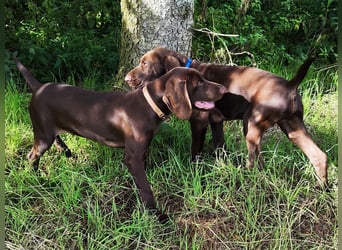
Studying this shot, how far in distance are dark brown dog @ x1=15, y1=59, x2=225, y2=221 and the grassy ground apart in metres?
0.21

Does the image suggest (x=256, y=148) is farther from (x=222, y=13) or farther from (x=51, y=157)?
(x=222, y=13)

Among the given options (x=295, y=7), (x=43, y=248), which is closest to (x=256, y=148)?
(x=43, y=248)

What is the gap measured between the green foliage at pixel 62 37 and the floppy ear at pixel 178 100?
101 inches

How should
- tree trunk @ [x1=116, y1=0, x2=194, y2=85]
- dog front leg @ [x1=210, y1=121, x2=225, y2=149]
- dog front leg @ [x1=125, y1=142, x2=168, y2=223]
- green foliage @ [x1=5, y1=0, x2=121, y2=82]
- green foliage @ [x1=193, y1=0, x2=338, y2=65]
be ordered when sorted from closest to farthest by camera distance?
dog front leg @ [x1=125, y1=142, x2=168, y2=223]
dog front leg @ [x1=210, y1=121, x2=225, y2=149]
tree trunk @ [x1=116, y1=0, x2=194, y2=85]
green foliage @ [x1=5, y1=0, x2=121, y2=82]
green foliage @ [x1=193, y1=0, x2=338, y2=65]

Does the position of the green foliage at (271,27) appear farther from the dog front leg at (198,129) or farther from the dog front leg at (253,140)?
the dog front leg at (253,140)

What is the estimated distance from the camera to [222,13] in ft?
22.3

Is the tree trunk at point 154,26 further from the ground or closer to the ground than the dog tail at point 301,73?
closer to the ground

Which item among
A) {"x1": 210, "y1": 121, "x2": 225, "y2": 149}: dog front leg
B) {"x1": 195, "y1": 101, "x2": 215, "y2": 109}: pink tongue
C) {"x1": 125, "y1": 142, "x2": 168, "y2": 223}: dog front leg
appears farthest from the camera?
{"x1": 210, "y1": 121, "x2": 225, "y2": 149}: dog front leg

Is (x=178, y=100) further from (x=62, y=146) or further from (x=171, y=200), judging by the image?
(x=62, y=146)

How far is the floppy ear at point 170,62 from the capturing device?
4152 mm

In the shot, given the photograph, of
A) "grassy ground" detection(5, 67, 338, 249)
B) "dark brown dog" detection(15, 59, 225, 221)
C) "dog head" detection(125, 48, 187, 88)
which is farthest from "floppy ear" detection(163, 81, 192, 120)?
"dog head" detection(125, 48, 187, 88)

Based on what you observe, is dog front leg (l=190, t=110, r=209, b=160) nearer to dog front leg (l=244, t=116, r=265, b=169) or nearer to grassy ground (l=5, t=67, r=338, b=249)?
grassy ground (l=5, t=67, r=338, b=249)

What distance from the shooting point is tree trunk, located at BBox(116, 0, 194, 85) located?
471 centimetres

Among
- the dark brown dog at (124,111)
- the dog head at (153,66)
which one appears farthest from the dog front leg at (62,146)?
the dog head at (153,66)
